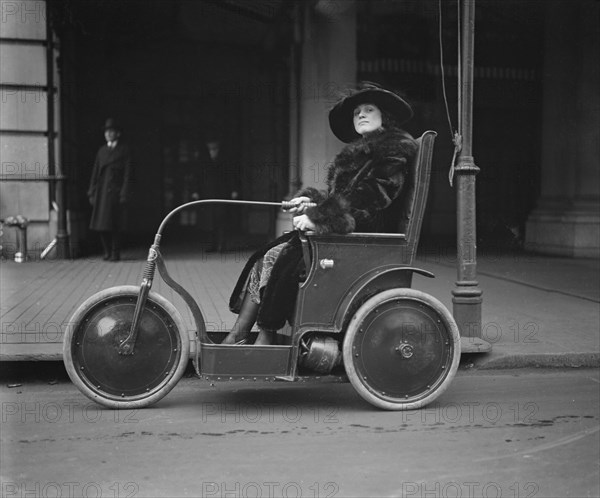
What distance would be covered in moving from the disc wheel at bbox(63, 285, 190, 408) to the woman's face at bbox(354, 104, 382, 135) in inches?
65.8

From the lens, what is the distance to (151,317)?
17.0ft

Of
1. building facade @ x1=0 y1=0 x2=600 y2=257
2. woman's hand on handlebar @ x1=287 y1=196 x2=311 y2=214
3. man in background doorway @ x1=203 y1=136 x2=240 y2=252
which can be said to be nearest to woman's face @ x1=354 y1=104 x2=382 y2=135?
woman's hand on handlebar @ x1=287 y1=196 x2=311 y2=214

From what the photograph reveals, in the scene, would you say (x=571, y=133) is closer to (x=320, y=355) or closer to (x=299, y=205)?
(x=299, y=205)

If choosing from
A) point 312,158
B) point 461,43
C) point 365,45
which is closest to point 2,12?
Answer: point 312,158

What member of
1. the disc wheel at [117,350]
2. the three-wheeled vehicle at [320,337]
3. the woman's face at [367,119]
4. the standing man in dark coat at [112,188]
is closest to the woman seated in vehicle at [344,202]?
the woman's face at [367,119]

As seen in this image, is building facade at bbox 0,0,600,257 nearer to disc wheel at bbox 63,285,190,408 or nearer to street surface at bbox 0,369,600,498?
street surface at bbox 0,369,600,498

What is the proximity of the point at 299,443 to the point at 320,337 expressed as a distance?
847 mm

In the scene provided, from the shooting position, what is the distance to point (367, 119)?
548 cm

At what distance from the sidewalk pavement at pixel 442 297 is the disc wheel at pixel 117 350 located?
1.05 metres

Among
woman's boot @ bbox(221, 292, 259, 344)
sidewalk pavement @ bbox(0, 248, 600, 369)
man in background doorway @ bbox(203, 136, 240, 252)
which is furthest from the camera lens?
man in background doorway @ bbox(203, 136, 240, 252)

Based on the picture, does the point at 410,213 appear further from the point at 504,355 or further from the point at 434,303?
the point at 504,355

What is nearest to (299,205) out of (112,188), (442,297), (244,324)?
(244,324)

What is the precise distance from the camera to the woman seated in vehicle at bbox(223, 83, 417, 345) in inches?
202

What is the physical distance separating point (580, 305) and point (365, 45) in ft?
29.5
